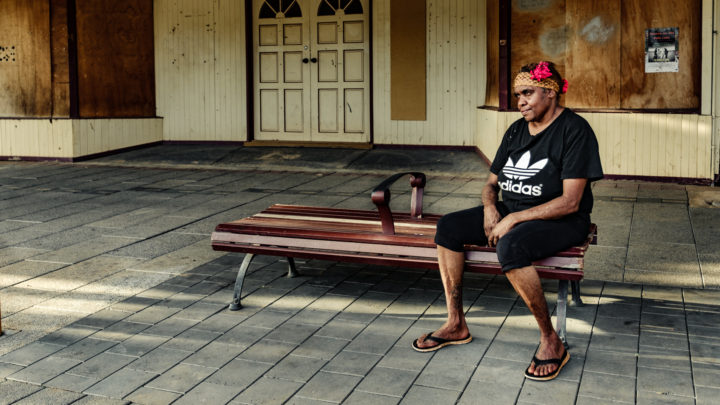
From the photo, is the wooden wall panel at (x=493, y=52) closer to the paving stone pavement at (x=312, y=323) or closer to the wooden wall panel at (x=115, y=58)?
the paving stone pavement at (x=312, y=323)

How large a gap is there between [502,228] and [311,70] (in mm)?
10081

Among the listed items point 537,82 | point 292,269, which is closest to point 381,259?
point 292,269

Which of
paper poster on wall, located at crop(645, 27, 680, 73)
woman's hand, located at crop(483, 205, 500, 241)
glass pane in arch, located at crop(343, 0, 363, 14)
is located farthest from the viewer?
glass pane in arch, located at crop(343, 0, 363, 14)

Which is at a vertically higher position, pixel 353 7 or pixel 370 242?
pixel 353 7

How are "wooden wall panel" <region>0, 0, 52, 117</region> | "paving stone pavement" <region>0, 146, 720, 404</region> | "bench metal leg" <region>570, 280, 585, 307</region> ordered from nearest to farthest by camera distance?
"paving stone pavement" <region>0, 146, 720, 404</region> → "bench metal leg" <region>570, 280, 585, 307</region> → "wooden wall panel" <region>0, 0, 52, 117</region>

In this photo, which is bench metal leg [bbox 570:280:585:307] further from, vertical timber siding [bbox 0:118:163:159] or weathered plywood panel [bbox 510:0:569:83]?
vertical timber siding [bbox 0:118:163:159]

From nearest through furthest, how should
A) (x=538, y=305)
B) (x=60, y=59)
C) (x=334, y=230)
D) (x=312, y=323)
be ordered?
(x=538, y=305) < (x=312, y=323) < (x=334, y=230) < (x=60, y=59)

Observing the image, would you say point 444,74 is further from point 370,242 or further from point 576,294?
point 370,242

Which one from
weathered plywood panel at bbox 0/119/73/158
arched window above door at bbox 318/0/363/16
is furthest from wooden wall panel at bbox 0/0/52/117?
arched window above door at bbox 318/0/363/16

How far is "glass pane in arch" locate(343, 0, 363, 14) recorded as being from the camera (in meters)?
13.1

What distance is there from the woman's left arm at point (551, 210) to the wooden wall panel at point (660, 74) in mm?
6380

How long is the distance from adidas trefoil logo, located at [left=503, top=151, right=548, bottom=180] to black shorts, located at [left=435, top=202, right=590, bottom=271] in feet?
0.71

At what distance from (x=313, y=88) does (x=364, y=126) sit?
113 centimetres

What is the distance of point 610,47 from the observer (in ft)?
31.8
